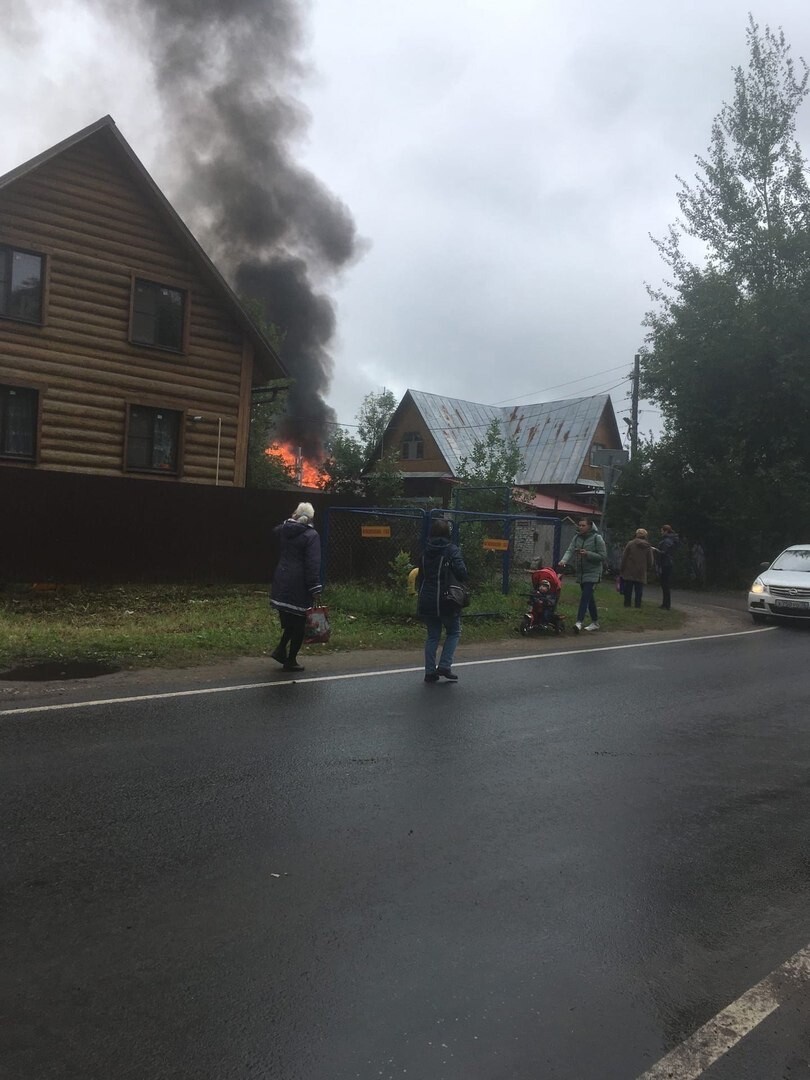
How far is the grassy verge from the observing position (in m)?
10.1

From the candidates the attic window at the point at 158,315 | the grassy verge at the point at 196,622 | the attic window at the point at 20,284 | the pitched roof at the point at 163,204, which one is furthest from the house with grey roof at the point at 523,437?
the grassy verge at the point at 196,622

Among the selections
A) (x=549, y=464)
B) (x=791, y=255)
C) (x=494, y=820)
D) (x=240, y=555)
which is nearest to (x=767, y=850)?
(x=494, y=820)

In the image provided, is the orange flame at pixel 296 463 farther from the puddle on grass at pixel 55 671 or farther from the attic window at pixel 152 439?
the puddle on grass at pixel 55 671

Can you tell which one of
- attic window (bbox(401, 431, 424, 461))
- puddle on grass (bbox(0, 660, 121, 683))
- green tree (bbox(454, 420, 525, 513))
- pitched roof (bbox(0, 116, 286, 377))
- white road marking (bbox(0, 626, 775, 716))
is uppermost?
pitched roof (bbox(0, 116, 286, 377))

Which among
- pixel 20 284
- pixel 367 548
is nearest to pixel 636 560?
pixel 367 548

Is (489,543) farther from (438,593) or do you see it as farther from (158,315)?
(158,315)

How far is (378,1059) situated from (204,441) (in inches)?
723

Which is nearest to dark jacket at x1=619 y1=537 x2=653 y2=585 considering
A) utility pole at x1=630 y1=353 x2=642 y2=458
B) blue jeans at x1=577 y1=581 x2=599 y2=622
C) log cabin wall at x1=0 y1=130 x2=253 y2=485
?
blue jeans at x1=577 y1=581 x2=599 y2=622

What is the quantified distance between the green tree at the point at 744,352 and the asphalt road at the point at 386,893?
19.9m

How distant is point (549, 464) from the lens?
138 ft

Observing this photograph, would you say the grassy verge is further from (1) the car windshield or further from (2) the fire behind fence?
(1) the car windshield

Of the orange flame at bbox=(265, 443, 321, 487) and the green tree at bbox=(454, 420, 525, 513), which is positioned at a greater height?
the orange flame at bbox=(265, 443, 321, 487)

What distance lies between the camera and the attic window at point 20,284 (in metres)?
17.3

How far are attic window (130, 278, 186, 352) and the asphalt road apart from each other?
13.6 m
